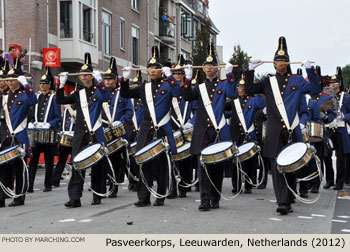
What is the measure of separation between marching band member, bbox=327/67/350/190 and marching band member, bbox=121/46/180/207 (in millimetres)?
4331

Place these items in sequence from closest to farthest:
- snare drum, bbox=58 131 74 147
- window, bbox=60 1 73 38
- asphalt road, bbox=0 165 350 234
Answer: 1. asphalt road, bbox=0 165 350 234
2. snare drum, bbox=58 131 74 147
3. window, bbox=60 1 73 38

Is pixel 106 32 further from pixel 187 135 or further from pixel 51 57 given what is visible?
pixel 187 135

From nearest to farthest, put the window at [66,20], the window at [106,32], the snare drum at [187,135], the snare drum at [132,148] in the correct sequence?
the snare drum at [187,135] → the snare drum at [132,148] → the window at [66,20] → the window at [106,32]

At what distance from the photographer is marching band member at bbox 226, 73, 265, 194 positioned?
12.3 metres

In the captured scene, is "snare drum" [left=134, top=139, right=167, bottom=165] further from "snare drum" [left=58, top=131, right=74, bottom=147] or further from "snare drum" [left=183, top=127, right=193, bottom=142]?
"snare drum" [left=58, top=131, right=74, bottom=147]

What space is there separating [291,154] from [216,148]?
1.11m

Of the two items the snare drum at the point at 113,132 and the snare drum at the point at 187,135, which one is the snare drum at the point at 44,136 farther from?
the snare drum at the point at 187,135

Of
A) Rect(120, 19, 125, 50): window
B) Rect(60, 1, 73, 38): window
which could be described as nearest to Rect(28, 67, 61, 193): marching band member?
Rect(60, 1, 73, 38): window

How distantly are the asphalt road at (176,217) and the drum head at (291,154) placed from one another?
0.77 meters

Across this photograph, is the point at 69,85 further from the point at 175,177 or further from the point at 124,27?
the point at 175,177

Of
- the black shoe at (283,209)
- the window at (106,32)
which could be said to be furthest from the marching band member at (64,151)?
the window at (106,32)

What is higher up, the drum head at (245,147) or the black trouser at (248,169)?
the drum head at (245,147)

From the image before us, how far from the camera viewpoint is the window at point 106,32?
1215 inches

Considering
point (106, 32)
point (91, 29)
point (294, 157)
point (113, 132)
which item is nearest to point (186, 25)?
point (106, 32)
